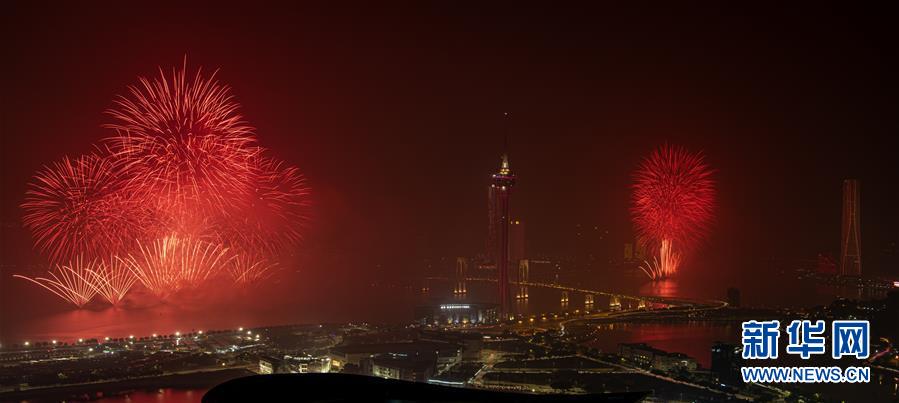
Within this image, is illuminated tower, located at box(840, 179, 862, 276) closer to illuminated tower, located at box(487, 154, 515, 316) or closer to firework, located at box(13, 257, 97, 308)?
illuminated tower, located at box(487, 154, 515, 316)

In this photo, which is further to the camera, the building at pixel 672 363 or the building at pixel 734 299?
the building at pixel 734 299

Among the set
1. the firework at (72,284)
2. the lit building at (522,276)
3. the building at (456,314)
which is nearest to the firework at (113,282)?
the firework at (72,284)

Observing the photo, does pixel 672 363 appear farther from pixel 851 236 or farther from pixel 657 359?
pixel 851 236

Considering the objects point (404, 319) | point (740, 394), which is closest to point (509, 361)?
point (740, 394)

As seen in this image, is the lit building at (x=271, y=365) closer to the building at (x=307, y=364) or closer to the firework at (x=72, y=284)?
the building at (x=307, y=364)

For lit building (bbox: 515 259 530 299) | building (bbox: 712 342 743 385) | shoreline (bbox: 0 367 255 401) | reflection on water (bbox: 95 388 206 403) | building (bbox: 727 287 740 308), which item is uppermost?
lit building (bbox: 515 259 530 299)

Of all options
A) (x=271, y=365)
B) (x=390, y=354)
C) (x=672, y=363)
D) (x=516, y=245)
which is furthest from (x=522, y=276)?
(x=271, y=365)

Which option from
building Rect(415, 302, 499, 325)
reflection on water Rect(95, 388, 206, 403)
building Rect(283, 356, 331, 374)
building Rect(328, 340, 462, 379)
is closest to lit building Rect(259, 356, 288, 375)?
building Rect(283, 356, 331, 374)
